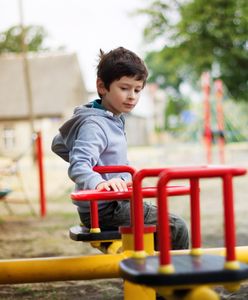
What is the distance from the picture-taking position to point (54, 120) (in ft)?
105

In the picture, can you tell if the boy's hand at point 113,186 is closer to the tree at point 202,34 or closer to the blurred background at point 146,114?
the blurred background at point 146,114

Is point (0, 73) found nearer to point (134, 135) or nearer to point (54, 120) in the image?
point (54, 120)

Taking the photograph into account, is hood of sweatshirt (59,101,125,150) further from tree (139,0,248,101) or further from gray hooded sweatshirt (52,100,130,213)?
tree (139,0,248,101)

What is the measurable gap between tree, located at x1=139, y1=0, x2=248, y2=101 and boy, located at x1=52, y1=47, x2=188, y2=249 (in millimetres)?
15704

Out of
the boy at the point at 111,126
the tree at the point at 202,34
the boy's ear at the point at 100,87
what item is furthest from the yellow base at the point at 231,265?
the tree at the point at 202,34

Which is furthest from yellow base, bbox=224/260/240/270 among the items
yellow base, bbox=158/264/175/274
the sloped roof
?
the sloped roof

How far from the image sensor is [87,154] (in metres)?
2.14

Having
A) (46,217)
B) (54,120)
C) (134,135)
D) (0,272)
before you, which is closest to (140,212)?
(0,272)

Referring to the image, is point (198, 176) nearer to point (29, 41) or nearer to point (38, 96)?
point (38, 96)

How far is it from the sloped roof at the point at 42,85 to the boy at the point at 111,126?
29484 mm

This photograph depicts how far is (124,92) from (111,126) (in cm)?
14

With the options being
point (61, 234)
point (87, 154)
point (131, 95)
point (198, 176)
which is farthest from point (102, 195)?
point (61, 234)

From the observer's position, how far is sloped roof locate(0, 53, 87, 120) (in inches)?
1259

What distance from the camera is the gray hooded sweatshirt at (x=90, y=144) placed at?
6.82ft
